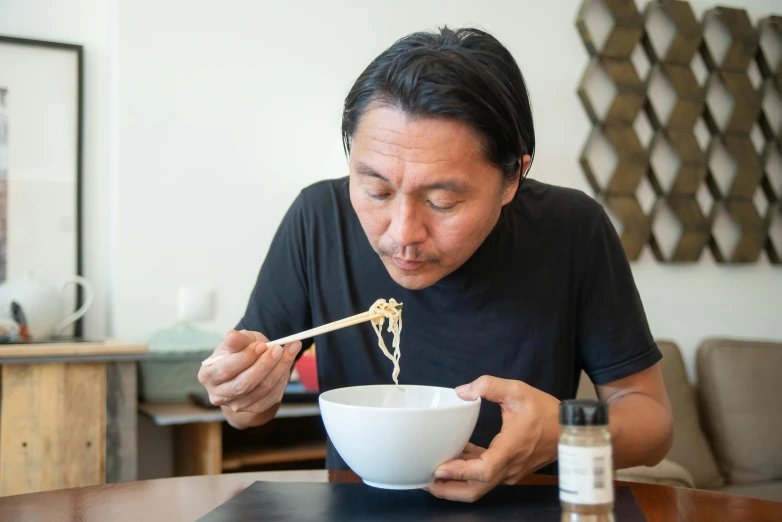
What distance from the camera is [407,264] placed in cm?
111

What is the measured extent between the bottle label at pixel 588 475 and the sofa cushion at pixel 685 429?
264 centimetres

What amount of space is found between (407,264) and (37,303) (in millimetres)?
1552

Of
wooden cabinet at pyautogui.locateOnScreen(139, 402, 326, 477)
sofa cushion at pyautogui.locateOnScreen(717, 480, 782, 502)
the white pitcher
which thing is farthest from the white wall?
sofa cushion at pyautogui.locateOnScreen(717, 480, 782, 502)

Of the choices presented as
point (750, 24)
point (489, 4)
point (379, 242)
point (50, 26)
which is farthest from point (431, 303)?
point (750, 24)

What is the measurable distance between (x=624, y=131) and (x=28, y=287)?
2.36 metres

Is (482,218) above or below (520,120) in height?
below

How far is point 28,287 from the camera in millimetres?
2277

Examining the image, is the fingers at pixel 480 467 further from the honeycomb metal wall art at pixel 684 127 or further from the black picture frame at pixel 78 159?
the honeycomb metal wall art at pixel 684 127

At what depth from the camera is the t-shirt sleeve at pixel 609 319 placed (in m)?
1.26

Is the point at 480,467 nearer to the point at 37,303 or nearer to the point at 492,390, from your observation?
the point at 492,390

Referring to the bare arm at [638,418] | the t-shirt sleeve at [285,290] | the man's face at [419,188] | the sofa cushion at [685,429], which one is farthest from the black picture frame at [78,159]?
the sofa cushion at [685,429]

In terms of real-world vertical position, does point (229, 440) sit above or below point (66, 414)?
below

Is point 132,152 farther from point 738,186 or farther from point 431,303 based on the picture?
point 738,186

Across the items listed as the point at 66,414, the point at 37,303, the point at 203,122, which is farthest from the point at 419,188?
the point at 203,122
